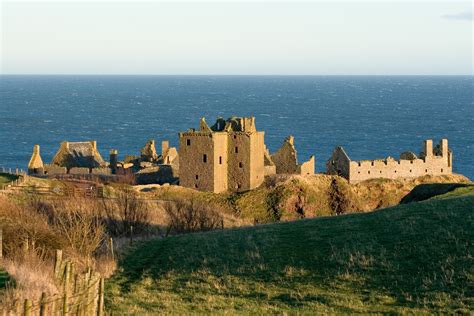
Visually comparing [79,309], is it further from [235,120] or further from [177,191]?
[235,120]

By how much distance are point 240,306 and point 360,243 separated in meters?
8.61

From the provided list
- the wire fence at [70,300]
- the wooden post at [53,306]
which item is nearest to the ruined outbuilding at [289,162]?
the wire fence at [70,300]

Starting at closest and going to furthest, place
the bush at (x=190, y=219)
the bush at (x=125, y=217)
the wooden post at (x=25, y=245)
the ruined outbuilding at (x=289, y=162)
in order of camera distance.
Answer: the wooden post at (x=25, y=245), the bush at (x=125, y=217), the bush at (x=190, y=219), the ruined outbuilding at (x=289, y=162)

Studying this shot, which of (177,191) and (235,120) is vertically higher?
(235,120)

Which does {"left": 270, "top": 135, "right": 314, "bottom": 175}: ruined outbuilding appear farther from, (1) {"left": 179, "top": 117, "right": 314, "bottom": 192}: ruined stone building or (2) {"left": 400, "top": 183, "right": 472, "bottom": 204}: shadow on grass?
(2) {"left": 400, "top": 183, "right": 472, "bottom": 204}: shadow on grass

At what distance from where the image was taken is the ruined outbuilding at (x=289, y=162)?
3086 inches

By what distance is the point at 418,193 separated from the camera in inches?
2394

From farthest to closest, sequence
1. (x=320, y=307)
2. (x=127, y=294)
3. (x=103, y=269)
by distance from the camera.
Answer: (x=103, y=269)
(x=127, y=294)
(x=320, y=307)

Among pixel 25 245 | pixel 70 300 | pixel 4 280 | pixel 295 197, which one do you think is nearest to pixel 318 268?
pixel 25 245

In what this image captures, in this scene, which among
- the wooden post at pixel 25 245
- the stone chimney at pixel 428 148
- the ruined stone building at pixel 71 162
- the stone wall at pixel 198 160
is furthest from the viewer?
the stone chimney at pixel 428 148

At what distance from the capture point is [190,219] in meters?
49.8

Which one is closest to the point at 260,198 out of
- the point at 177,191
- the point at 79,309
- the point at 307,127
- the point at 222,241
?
the point at 177,191

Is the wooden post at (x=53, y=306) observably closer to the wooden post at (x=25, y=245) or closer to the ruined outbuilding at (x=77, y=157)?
the wooden post at (x=25, y=245)

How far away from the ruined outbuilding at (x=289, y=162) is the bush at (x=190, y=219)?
82.8ft
